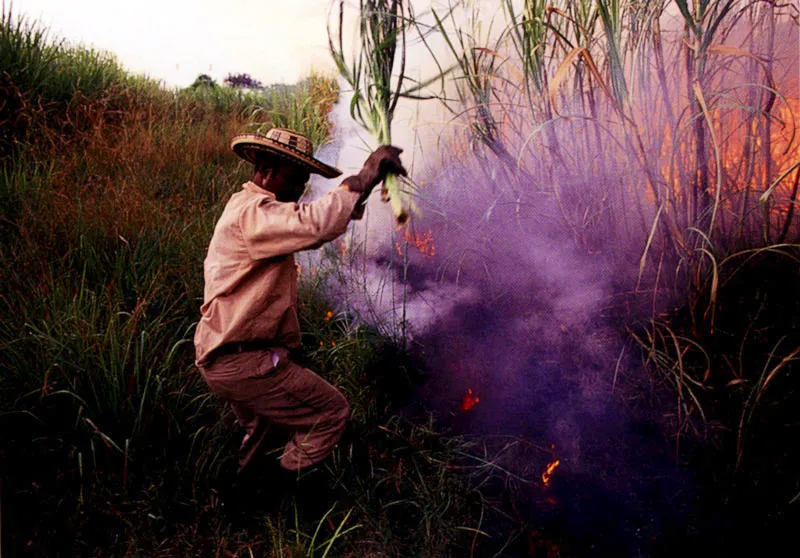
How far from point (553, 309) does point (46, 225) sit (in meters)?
2.84

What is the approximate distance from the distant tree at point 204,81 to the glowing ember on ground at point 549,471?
653cm

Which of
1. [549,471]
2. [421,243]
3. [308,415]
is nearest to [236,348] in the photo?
[308,415]

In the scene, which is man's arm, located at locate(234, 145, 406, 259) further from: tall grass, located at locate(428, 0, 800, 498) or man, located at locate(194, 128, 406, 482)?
tall grass, located at locate(428, 0, 800, 498)

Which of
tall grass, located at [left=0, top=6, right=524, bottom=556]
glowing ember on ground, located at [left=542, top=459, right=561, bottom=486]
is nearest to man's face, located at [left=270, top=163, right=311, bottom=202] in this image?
tall grass, located at [left=0, top=6, right=524, bottom=556]

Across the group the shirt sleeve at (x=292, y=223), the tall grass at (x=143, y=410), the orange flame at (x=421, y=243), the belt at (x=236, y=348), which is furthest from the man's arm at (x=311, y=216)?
the orange flame at (x=421, y=243)

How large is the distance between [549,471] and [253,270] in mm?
1470

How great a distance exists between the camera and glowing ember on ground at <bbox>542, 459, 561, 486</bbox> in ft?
8.27

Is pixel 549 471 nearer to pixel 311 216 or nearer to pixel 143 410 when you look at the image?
pixel 311 216

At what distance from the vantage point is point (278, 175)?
6.81 feet

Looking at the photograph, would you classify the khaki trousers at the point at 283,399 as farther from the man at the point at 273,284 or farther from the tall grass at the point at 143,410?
the tall grass at the point at 143,410

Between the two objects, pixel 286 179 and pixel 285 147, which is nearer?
pixel 285 147

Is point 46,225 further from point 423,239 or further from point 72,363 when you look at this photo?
point 423,239

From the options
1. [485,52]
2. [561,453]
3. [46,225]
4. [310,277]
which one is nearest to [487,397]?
[561,453]

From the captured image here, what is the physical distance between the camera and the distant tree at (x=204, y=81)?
755cm
